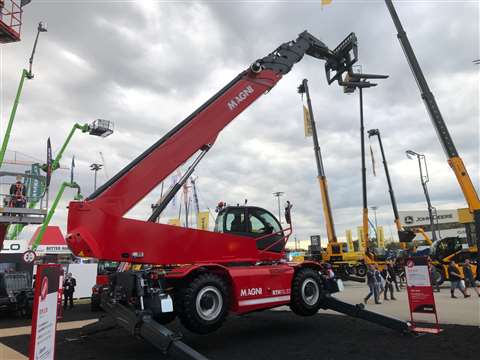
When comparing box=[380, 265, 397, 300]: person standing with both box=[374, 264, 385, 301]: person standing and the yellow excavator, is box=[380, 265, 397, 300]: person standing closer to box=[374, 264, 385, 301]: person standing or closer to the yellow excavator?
box=[374, 264, 385, 301]: person standing

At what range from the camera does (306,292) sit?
9.52m

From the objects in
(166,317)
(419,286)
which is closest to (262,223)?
(166,317)

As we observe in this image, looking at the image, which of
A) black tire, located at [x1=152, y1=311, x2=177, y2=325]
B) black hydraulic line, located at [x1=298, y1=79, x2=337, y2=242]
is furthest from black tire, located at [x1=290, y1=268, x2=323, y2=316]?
black hydraulic line, located at [x1=298, y1=79, x2=337, y2=242]

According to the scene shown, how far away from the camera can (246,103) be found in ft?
32.7

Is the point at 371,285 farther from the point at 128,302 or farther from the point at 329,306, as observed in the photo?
the point at 128,302

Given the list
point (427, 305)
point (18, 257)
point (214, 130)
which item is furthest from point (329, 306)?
point (18, 257)

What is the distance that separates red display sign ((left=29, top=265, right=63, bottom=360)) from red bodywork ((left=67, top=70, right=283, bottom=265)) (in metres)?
3.32

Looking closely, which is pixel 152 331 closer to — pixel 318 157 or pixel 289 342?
pixel 289 342

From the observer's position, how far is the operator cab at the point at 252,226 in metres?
9.31

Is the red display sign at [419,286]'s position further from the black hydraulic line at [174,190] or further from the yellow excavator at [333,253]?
the yellow excavator at [333,253]

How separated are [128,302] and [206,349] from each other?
6.48ft

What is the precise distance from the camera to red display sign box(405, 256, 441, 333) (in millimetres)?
9305

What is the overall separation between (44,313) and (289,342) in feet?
19.7

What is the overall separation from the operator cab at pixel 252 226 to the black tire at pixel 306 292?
2.93 feet
